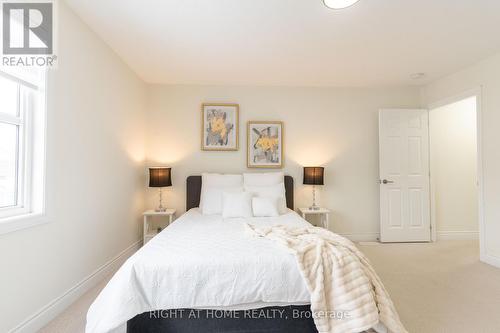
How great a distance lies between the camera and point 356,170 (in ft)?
13.1

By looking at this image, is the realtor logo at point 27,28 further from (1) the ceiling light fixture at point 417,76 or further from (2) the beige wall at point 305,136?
(1) the ceiling light fixture at point 417,76

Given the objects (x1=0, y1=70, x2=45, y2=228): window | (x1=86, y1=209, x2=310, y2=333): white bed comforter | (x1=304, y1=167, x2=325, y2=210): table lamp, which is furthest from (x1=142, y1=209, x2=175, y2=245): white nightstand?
(x1=304, y1=167, x2=325, y2=210): table lamp

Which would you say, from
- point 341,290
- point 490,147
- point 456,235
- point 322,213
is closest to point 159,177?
point 322,213

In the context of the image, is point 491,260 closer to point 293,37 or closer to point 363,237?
point 363,237

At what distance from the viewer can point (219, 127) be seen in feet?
12.7

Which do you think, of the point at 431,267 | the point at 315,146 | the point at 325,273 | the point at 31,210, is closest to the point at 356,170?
the point at 315,146

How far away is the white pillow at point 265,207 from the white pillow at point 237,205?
0.22 feet

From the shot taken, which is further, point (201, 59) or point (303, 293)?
point (201, 59)

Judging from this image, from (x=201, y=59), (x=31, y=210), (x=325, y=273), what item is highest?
(x=201, y=59)

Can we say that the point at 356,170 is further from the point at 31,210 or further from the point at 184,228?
the point at 31,210

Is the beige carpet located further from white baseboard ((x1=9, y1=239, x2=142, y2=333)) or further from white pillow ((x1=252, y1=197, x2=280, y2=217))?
white pillow ((x1=252, y1=197, x2=280, y2=217))

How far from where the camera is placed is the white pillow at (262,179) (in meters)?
3.55

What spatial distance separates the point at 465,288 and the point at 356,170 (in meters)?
2.01

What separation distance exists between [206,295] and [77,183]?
5.36 ft
